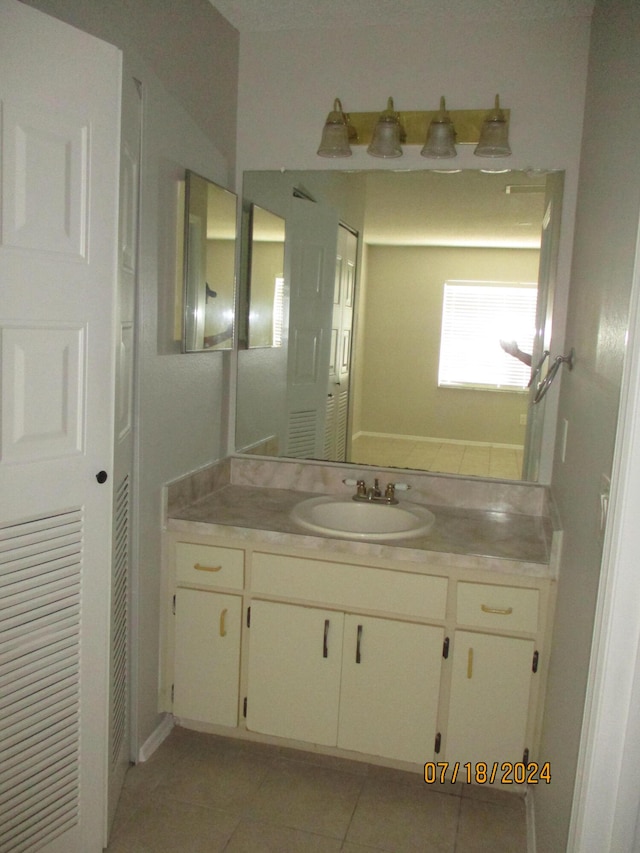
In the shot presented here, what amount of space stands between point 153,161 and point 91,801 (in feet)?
5.71

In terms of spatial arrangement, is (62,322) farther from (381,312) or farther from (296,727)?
(296,727)

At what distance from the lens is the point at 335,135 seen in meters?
2.51

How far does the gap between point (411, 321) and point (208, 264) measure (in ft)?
2.45

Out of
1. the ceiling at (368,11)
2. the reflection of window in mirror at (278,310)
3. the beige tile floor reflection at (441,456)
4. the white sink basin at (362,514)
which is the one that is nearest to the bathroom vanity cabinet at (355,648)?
the white sink basin at (362,514)

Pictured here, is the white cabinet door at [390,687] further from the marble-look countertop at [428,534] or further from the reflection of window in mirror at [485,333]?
the reflection of window in mirror at [485,333]

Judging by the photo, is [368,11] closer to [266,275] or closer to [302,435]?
[266,275]

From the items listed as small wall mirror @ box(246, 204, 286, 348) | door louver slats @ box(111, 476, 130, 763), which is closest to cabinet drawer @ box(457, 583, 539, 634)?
door louver slats @ box(111, 476, 130, 763)

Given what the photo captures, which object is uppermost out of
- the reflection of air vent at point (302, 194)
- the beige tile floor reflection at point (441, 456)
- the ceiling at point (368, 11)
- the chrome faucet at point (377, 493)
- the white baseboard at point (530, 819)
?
the ceiling at point (368, 11)

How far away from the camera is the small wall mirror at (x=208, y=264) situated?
7.73 ft

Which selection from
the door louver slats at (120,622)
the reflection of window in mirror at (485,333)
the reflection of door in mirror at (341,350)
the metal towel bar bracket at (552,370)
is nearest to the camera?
the door louver slats at (120,622)

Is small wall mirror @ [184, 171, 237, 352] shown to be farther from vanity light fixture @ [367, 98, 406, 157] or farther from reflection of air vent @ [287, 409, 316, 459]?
vanity light fixture @ [367, 98, 406, 157]

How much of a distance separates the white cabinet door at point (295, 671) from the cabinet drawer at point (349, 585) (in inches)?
2.2

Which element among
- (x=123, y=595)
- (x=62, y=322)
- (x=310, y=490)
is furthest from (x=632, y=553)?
(x=310, y=490)

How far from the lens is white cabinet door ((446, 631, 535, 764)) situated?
2.13 m
